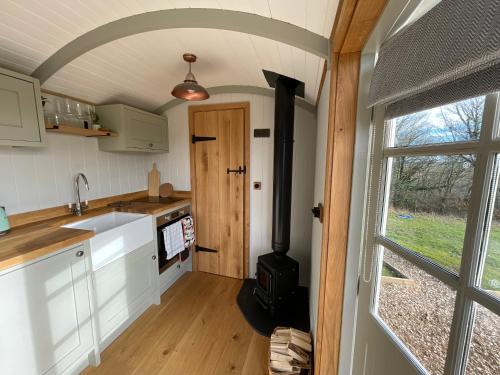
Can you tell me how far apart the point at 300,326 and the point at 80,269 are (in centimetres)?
175

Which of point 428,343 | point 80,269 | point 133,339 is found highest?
point 428,343

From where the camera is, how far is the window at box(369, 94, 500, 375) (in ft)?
1.50

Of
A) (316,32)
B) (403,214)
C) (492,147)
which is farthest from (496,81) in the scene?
(316,32)

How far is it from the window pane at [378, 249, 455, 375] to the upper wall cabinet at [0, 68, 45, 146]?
7.15ft

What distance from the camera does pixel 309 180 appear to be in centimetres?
229

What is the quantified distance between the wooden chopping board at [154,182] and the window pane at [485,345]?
113 inches

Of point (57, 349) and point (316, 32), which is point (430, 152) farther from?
point (57, 349)

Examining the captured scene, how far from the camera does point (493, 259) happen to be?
0.45 metres

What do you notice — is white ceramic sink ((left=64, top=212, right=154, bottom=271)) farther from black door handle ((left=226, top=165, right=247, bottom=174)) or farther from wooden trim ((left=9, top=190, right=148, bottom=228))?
black door handle ((left=226, top=165, right=247, bottom=174))

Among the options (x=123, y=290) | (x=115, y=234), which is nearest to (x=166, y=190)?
(x=115, y=234)

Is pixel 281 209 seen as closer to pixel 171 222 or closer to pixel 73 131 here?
pixel 171 222

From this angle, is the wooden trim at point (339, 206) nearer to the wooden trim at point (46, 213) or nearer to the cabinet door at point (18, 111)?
the cabinet door at point (18, 111)

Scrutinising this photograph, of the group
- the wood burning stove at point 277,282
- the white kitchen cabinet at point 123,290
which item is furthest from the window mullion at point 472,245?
the white kitchen cabinet at point 123,290

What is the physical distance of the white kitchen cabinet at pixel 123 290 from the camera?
156 cm
